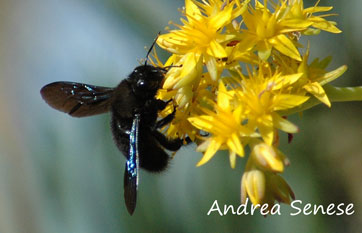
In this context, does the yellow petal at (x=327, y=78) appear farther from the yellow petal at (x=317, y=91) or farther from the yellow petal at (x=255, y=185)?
the yellow petal at (x=255, y=185)

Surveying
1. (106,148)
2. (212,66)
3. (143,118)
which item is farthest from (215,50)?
(106,148)

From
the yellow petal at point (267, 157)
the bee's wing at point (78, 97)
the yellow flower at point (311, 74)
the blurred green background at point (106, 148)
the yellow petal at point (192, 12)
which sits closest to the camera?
the yellow petal at point (267, 157)

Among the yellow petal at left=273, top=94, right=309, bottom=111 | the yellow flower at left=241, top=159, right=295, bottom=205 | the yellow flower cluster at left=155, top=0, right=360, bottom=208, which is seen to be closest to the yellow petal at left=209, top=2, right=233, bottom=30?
the yellow flower cluster at left=155, top=0, right=360, bottom=208

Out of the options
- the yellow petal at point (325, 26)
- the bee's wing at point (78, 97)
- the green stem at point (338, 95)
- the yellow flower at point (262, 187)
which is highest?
the bee's wing at point (78, 97)

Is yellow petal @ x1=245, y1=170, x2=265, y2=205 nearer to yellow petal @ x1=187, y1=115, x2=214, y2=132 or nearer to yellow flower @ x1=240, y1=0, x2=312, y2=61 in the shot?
yellow petal @ x1=187, y1=115, x2=214, y2=132

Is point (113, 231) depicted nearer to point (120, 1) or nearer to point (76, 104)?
point (76, 104)

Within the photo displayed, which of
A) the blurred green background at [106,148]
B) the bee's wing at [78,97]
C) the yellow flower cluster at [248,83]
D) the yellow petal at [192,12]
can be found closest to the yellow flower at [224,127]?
the yellow flower cluster at [248,83]
